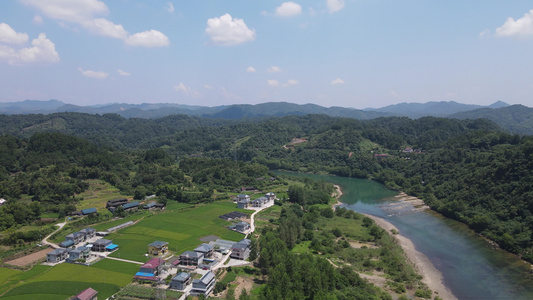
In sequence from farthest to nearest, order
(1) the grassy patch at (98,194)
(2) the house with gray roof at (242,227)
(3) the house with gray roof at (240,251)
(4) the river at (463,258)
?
(1) the grassy patch at (98,194)
(2) the house with gray roof at (242,227)
(3) the house with gray roof at (240,251)
(4) the river at (463,258)

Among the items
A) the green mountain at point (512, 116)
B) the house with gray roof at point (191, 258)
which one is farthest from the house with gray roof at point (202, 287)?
the green mountain at point (512, 116)

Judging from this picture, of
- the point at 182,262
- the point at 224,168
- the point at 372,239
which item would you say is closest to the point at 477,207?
the point at 372,239

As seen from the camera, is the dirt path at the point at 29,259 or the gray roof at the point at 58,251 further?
the gray roof at the point at 58,251

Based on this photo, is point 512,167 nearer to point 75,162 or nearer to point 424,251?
point 424,251

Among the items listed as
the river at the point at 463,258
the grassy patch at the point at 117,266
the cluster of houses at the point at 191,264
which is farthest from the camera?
the river at the point at 463,258

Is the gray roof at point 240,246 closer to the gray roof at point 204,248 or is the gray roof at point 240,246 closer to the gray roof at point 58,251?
the gray roof at point 204,248

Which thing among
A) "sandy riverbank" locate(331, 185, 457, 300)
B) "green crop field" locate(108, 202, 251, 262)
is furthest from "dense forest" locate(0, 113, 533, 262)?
"sandy riverbank" locate(331, 185, 457, 300)

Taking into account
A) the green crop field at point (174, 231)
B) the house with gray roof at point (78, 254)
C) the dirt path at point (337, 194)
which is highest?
the house with gray roof at point (78, 254)
